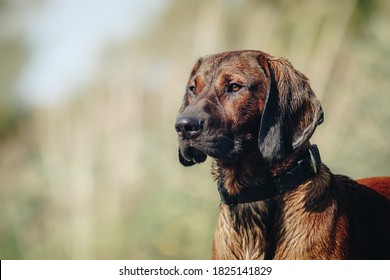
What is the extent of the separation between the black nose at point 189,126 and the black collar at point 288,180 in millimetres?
523

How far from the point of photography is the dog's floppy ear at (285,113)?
3822mm

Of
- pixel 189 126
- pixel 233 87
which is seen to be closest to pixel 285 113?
pixel 233 87

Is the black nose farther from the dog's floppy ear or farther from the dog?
the dog's floppy ear

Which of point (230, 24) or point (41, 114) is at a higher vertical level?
point (230, 24)

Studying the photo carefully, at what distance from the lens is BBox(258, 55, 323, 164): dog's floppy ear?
12.5 ft

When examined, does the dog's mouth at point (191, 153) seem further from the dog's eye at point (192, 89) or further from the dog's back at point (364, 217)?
the dog's back at point (364, 217)

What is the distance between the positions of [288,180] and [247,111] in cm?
51

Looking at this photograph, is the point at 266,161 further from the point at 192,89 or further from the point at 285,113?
the point at 192,89

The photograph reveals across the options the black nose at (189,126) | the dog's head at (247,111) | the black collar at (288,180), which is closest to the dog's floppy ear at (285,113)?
the dog's head at (247,111)

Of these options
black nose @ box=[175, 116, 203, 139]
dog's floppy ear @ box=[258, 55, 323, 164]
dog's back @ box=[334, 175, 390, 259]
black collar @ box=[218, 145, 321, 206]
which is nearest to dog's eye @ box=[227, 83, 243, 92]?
dog's floppy ear @ box=[258, 55, 323, 164]

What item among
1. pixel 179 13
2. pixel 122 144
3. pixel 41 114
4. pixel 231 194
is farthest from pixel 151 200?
pixel 231 194

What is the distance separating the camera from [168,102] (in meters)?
7.24
